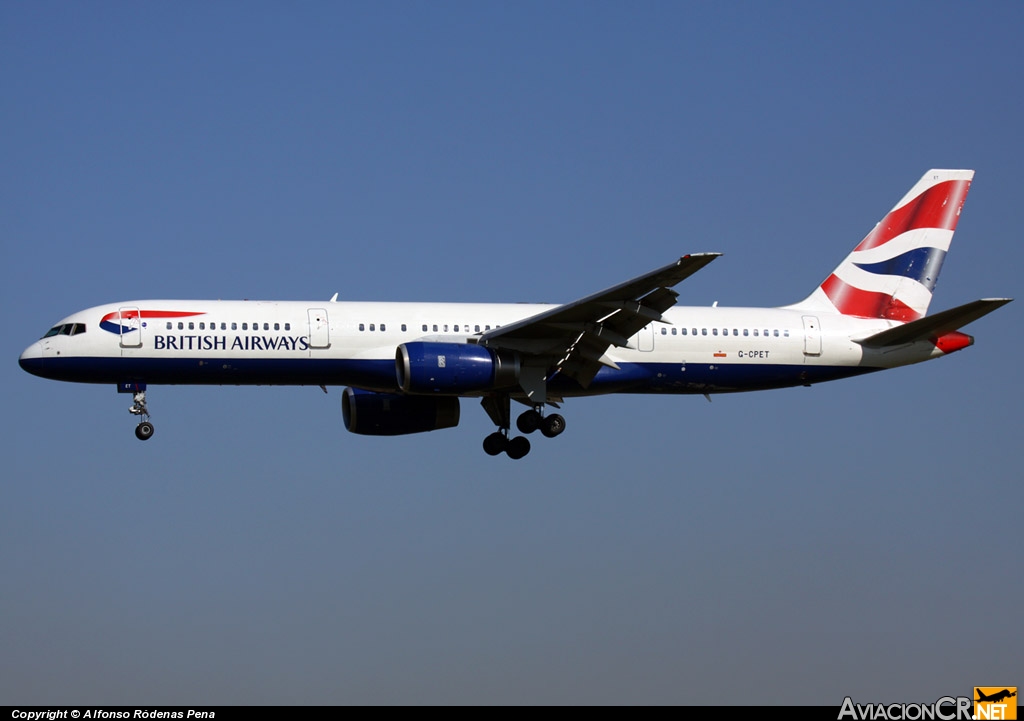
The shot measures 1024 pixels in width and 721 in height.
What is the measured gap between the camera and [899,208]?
50.5 m

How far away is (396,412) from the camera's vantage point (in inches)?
1870

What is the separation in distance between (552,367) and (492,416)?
430 cm

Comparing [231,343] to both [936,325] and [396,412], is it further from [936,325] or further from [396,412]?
[936,325]

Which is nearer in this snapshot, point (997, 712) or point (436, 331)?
point (997, 712)

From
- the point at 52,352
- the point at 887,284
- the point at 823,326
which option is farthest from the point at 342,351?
the point at 887,284

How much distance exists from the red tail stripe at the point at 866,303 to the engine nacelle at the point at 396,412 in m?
A: 12.3

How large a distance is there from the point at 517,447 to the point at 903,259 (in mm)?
13955

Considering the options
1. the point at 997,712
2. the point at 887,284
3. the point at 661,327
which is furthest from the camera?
the point at 887,284

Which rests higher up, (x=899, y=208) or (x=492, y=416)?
(x=899, y=208)

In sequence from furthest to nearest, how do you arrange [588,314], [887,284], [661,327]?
[887,284]
[661,327]
[588,314]

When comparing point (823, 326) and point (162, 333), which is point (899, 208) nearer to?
point (823, 326)

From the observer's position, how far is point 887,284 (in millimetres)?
49000

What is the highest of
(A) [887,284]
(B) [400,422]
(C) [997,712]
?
(A) [887,284]

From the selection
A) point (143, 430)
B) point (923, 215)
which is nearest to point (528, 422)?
point (143, 430)
